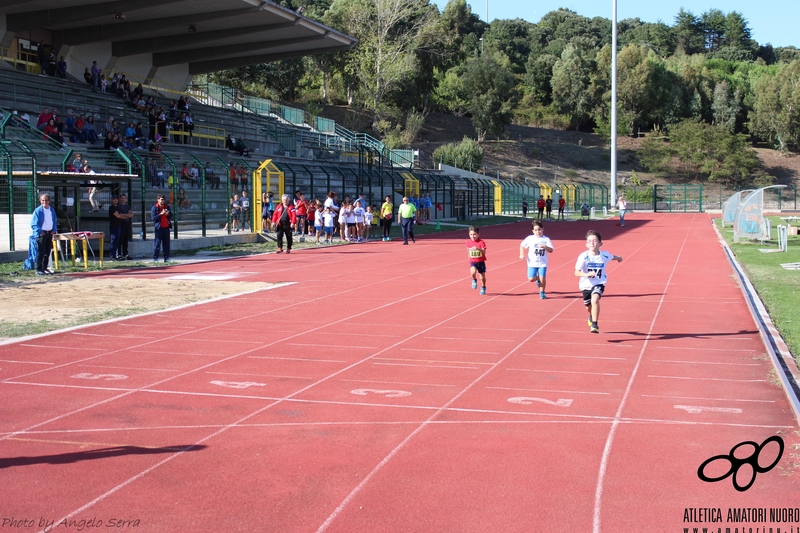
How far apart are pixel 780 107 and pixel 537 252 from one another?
93482 mm

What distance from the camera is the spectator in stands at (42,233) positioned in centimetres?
1897

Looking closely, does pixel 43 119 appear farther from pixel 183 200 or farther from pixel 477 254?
pixel 477 254

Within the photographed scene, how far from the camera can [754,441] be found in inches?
271

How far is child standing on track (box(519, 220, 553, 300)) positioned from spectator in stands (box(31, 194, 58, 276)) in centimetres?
1110

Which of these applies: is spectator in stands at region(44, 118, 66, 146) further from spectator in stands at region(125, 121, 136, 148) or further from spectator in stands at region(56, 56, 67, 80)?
spectator in stands at region(56, 56, 67, 80)

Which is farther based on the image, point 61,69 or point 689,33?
point 689,33

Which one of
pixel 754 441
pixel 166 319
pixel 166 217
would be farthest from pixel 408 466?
pixel 166 217

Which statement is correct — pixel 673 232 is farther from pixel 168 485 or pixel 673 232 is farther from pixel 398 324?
pixel 168 485

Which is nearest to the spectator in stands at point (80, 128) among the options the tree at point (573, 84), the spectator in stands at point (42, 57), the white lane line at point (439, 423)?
the spectator in stands at point (42, 57)

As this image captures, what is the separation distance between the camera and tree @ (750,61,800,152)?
95.1m

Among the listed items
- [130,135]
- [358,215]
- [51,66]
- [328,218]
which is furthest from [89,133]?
[358,215]

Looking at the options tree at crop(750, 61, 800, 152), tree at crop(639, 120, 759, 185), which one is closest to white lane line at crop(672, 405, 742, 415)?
tree at crop(639, 120, 759, 185)

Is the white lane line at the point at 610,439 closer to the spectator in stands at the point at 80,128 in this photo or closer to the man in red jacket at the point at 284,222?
the man in red jacket at the point at 284,222

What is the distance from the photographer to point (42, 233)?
1900cm
